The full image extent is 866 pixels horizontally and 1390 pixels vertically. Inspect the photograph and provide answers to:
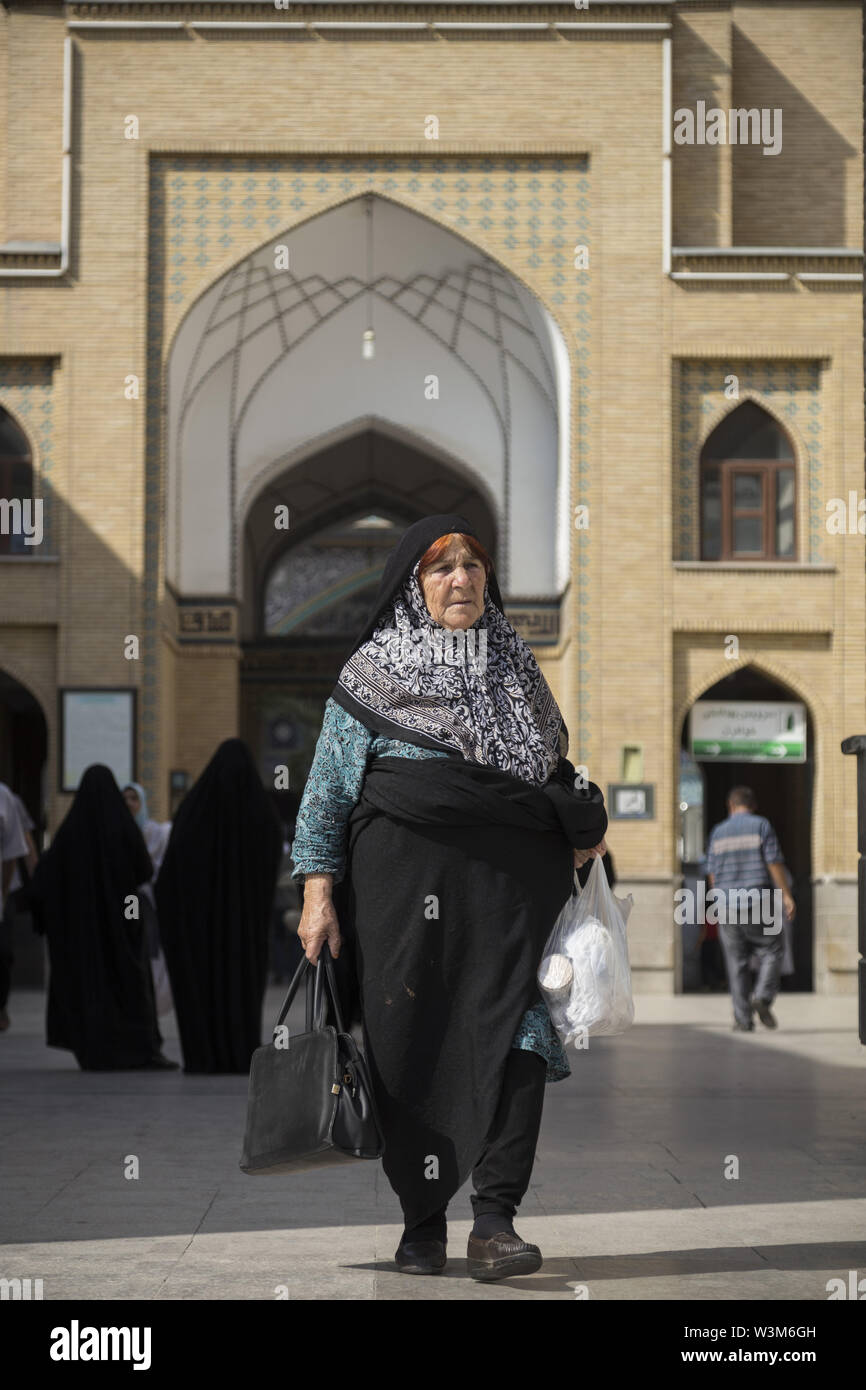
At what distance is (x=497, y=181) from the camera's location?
16969mm

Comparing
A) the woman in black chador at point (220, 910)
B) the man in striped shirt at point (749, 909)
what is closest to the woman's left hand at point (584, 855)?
the woman in black chador at point (220, 910)

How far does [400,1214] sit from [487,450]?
47.2 feet

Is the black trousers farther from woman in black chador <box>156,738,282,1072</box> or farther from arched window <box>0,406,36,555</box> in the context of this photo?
arched window <box>0,406,36,555</box>

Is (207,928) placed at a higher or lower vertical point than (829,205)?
lower

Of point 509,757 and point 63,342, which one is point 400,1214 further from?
point 63,342

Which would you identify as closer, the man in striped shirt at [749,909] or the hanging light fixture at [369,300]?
the man in striped shirt at [749,909]

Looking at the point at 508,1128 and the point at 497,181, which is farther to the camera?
the point at 497,181

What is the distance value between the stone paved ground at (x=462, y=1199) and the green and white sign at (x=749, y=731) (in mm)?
8206

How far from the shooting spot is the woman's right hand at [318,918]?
3.94 m

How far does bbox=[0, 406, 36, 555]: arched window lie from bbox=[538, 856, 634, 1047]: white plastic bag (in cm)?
1343

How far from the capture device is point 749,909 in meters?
11.5

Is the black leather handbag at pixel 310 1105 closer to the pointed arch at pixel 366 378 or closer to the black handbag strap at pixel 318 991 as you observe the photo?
the black handbag strap at pixel 318 991
